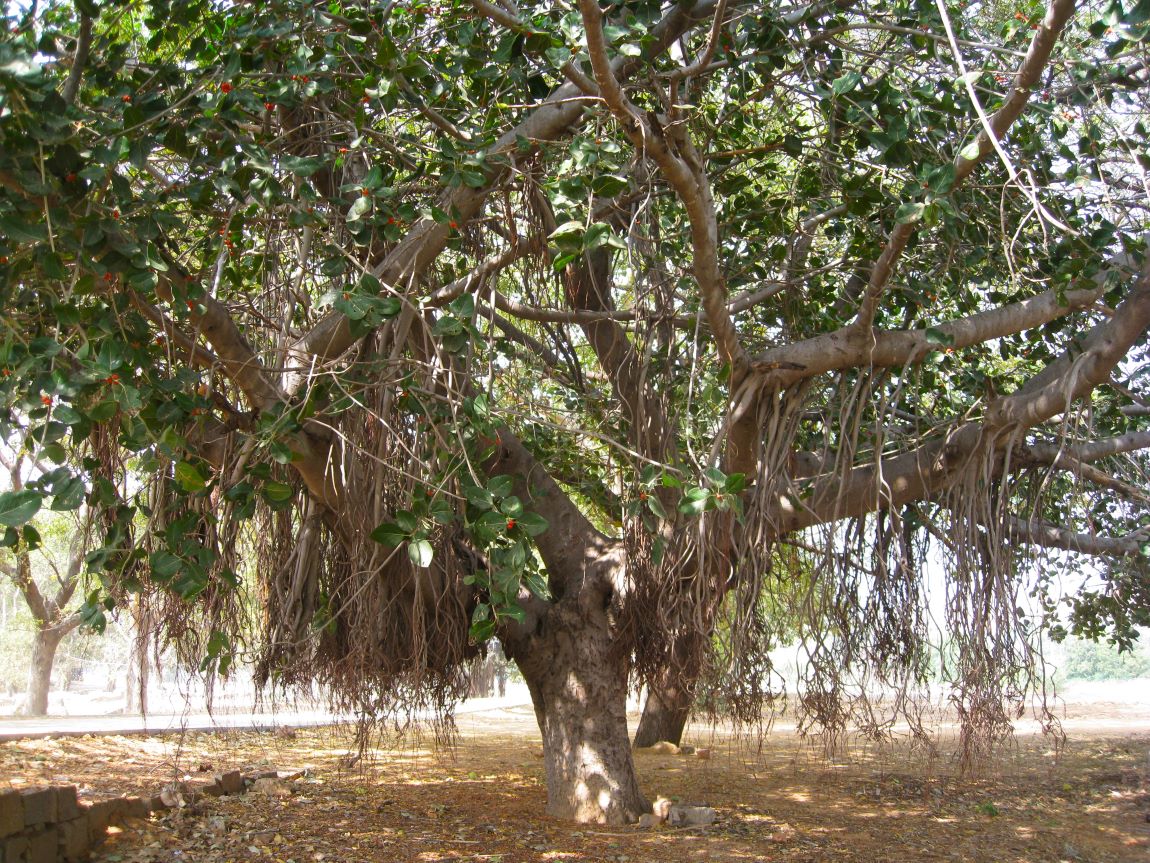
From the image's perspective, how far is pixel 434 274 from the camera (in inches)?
203

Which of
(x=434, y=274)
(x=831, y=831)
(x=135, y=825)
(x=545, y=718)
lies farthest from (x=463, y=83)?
(x=831, y=831)

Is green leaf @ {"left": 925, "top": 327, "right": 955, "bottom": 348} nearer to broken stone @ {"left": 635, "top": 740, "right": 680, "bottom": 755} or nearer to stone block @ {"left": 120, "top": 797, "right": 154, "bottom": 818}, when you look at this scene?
stone block @ {"left": 120, "top": 797, "right": 154, "bottom": 818}

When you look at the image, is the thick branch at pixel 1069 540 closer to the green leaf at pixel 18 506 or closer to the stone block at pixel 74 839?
the green leaf at pixel 18 506

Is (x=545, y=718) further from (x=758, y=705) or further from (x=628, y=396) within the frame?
(x=628, y=396)

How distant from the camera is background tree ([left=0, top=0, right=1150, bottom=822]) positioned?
10.2 feet

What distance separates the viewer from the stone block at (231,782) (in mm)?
5555

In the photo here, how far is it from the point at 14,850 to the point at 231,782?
179cm

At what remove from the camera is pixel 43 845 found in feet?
13.1

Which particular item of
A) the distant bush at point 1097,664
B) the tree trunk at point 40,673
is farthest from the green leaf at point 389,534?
the distant bush at point 1097,664

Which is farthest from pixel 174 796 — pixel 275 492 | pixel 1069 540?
pixel 1069 540

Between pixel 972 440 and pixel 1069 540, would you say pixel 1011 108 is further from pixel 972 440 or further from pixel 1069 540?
pixel 1069 540

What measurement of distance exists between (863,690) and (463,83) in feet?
11.8

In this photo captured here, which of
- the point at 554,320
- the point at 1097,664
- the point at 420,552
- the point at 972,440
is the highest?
the point at 554,320

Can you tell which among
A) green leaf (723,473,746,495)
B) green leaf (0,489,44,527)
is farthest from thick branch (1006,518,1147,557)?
green leaf (0,489,44,527)
